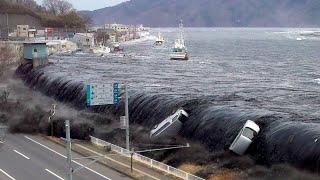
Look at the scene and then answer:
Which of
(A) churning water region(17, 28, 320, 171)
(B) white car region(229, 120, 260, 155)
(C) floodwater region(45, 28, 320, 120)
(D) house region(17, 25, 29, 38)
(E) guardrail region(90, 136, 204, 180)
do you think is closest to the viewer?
(E) guardrail region(90, 136, 204, 180)

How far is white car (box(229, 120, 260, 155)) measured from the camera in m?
39.2

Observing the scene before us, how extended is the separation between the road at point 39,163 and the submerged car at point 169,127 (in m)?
7.46

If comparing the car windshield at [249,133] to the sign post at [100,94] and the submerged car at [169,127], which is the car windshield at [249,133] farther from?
the sign post at [100,94]

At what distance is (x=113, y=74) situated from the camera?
90688 mm

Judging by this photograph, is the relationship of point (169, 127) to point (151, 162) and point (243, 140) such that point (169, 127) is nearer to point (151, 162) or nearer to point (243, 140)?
point (243, 140)

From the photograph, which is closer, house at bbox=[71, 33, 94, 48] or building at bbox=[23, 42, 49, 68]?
building at bbox=[23, 42, 49, 68]

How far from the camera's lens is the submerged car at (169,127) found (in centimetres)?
4572

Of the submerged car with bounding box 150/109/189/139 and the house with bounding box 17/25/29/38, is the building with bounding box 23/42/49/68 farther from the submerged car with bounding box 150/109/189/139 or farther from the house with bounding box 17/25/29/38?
the house with bounding box 17/25/29/38

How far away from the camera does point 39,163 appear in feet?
128

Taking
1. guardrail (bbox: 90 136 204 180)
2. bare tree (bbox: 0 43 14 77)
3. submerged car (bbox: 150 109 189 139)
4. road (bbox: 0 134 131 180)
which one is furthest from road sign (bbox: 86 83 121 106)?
bare tree (bbox: 0 43 14 77)

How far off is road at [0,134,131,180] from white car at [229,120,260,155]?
8.62 metres

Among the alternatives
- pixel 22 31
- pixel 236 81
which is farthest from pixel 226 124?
pixel 22 31

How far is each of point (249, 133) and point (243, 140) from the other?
1258 millimetres

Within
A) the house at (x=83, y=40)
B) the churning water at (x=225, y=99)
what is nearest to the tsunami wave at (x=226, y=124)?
the churning water at (x=225, y=99)
